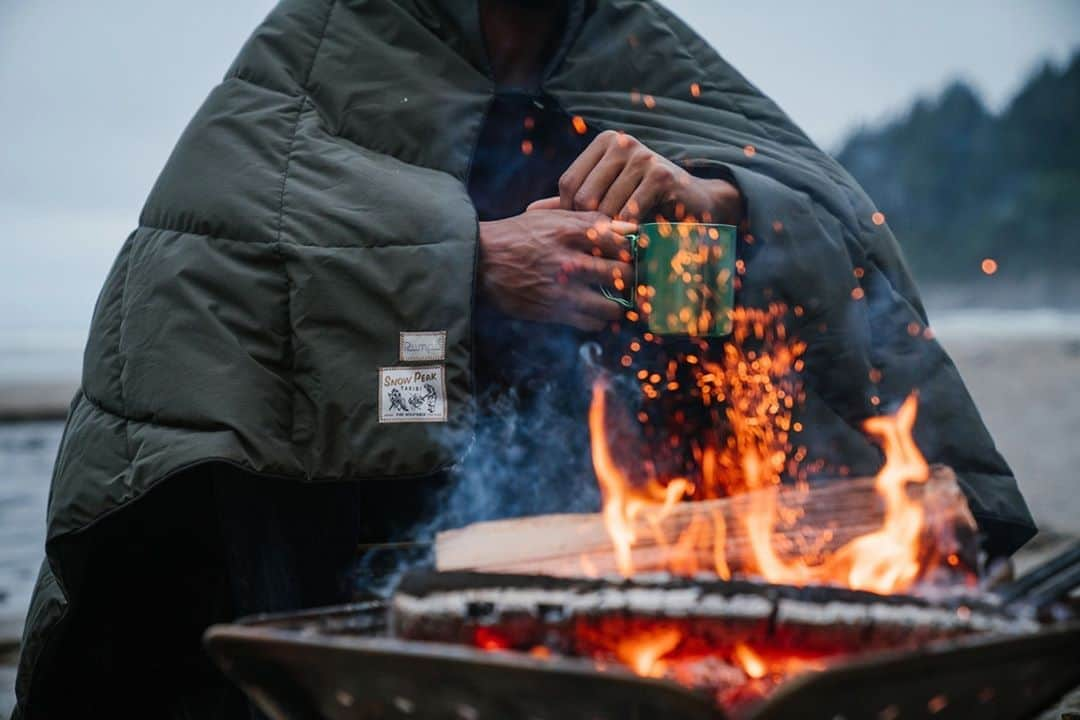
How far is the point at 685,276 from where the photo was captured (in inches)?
67.6

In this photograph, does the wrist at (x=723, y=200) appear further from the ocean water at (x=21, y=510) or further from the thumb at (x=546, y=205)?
the ocean water at (x=21, y=510)

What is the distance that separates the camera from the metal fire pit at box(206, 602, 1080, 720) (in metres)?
0.99

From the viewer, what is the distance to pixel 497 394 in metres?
2.23

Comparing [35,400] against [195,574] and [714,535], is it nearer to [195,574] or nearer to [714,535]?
[195,574]

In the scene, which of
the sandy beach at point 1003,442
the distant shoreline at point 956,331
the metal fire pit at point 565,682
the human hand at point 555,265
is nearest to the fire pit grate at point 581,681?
the metal fire pit at point 565,682

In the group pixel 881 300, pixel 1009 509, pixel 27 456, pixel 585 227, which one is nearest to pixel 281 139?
pixel 585 227

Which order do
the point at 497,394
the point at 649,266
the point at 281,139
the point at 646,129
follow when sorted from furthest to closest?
the point at 646,129
the point at 497,394
the point at 281,139
the point at 649,266

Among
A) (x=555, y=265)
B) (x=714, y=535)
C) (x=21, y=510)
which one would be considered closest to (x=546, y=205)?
(x=555, y=265)

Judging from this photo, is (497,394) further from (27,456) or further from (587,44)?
(27,456)

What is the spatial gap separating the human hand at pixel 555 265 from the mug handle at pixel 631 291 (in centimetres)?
1

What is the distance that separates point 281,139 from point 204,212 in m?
0.24

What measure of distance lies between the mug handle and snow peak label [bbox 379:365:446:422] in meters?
0.36

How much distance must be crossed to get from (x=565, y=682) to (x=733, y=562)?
0.61m

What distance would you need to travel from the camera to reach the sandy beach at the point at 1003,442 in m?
4.76
